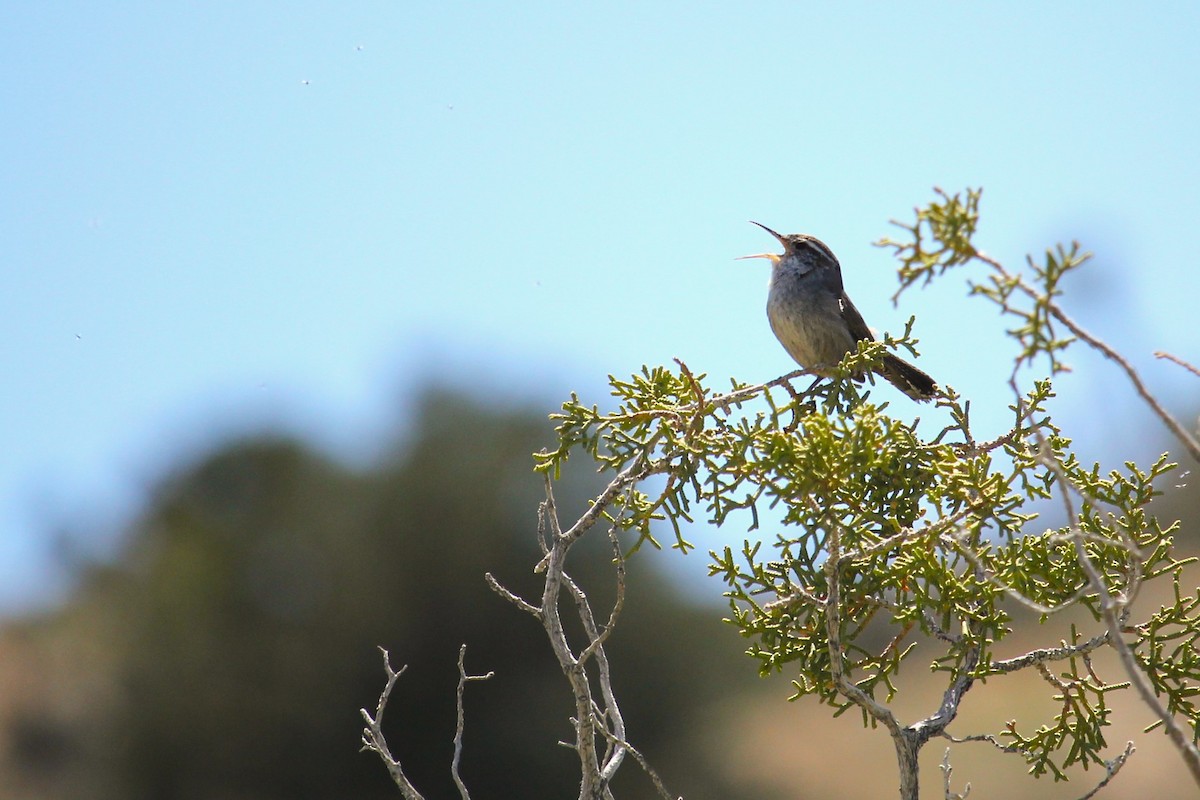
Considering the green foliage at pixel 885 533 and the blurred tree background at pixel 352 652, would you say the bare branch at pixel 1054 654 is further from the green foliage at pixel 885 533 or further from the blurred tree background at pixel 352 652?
the blurred tree background at pixel 352 652

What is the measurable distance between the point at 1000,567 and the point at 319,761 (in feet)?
62.2

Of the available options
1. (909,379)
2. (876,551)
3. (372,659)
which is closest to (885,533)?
(876,551)

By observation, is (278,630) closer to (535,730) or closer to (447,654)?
(447,654)

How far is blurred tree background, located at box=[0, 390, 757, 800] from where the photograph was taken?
67.5ft

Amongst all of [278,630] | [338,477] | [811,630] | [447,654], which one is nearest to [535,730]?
[447,654]

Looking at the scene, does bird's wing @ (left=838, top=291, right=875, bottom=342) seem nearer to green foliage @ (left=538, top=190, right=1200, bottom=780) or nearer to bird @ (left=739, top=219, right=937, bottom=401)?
bird @ (left=739, top=219, right=937, bottom=401)

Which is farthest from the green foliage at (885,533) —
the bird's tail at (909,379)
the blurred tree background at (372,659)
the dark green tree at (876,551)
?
the blurred tree background at (372,659)

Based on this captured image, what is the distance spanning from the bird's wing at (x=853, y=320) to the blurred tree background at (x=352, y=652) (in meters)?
13.4

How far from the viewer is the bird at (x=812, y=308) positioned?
6203mm

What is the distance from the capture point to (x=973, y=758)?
84.2ft

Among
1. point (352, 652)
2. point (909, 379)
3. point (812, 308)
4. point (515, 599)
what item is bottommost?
point (515, 599)

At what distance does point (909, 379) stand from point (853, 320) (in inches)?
38.7

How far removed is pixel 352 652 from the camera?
21.2 meters

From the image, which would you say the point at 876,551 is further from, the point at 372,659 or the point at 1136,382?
the point at 372,659
